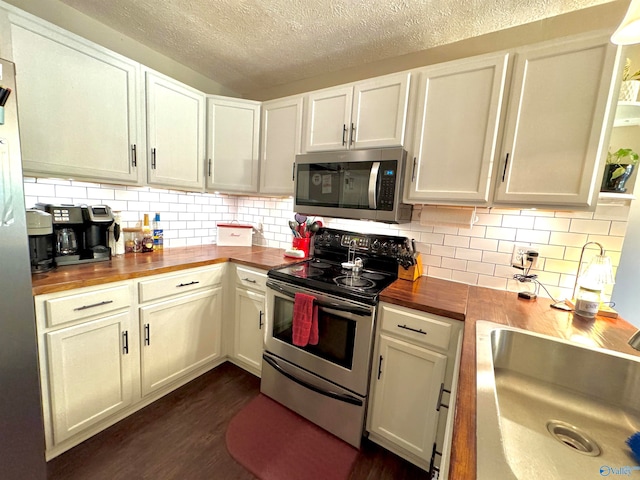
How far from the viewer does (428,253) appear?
1825mm

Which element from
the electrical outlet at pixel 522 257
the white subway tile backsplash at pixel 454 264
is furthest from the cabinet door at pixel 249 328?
the electrical outlet at pixel 522 257

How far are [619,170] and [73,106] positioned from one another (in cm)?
281

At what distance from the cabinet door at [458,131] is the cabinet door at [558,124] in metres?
0.08

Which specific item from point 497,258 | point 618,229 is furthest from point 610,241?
point 497,258

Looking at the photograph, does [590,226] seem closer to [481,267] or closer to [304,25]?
[481,267]

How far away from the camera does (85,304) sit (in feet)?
4.25

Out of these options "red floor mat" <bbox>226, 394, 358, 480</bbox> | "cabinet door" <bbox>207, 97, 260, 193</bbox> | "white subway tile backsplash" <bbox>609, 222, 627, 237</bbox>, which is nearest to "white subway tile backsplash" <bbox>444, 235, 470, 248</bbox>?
"white subway tile backsplash" <bbox>609, 222, 627, 237</bbox>

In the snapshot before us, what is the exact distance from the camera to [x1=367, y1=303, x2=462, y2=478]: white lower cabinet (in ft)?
4.14

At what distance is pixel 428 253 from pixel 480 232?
344 mm

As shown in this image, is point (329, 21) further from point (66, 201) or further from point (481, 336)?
point (66, 201)

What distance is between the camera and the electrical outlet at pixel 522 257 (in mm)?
1502

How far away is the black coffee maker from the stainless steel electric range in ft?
3.85

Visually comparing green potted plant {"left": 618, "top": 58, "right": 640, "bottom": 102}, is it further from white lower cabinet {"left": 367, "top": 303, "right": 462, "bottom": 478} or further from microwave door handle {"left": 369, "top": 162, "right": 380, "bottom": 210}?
white lower cabinet {"left": 367, "top": 303, "right": 462, "bottom": 478}

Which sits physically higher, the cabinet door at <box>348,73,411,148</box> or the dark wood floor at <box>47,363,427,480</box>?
the cabinet door at <box>348,73,411,148</box>
